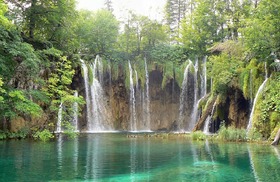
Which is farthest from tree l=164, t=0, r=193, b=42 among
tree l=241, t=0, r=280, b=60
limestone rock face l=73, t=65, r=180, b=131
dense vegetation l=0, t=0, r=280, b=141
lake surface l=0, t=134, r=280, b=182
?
lake surface l=0, t=134, r=280, b=182

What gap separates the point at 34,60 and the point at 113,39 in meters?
20.4

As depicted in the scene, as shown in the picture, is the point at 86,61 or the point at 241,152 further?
the point at 86,61

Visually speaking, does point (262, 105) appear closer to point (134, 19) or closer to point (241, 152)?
point (241, 152)

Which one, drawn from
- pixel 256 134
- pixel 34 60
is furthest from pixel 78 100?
pixel 256 134

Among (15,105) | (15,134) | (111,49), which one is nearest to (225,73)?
(15,105)

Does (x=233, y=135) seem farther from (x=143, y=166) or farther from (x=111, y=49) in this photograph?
(x=111, y=49)

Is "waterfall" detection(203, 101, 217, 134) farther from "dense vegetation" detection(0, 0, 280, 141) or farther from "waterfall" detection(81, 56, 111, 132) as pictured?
"waterfall" detection(81, 56, 111, 132)

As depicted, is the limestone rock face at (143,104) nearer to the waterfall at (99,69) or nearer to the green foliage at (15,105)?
the waterfall at (99,69)

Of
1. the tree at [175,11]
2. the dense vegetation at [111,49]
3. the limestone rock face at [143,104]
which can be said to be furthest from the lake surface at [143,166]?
the tree at [175,11]

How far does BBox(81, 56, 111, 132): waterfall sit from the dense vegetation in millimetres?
1660

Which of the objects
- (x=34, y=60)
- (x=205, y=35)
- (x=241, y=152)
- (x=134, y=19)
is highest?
(x=134, y=19)

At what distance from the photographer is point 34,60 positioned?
22.4 metres

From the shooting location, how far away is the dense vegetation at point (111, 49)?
68.5 ft

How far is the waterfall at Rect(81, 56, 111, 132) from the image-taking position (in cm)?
3575
